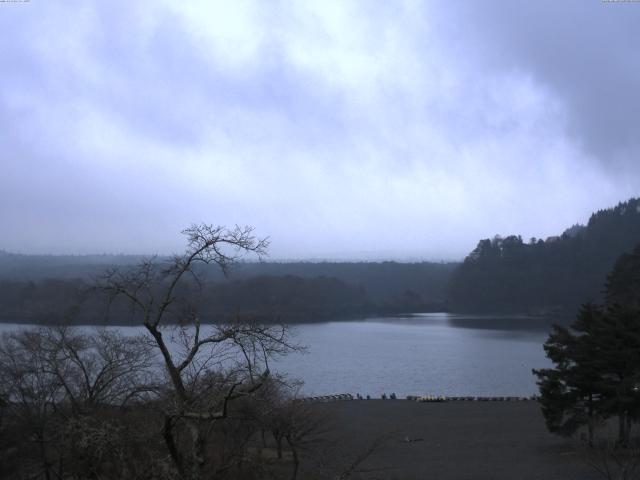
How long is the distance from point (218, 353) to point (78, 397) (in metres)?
4.03

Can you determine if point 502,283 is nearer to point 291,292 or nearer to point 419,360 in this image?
point 291,292

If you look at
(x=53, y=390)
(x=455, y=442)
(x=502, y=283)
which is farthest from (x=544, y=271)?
(x=53, y=390)

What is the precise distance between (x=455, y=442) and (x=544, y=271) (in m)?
63.5

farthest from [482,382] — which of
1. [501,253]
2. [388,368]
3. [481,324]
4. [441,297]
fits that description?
[441,297]

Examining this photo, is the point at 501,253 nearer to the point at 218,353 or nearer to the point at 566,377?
the point at 566,377

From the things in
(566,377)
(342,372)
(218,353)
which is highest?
(218,353)

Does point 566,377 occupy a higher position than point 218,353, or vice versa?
point 218,353

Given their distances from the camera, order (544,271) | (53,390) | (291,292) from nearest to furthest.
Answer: (53,390), (291,292), (544,271)

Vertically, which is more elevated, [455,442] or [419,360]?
[455,442]

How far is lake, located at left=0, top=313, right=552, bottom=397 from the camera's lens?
26.0 metres

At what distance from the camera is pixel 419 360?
3397 centimetres

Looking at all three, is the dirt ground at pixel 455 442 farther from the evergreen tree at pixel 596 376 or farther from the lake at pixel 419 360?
the lake at pixel 419 360

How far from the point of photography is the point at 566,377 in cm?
1324

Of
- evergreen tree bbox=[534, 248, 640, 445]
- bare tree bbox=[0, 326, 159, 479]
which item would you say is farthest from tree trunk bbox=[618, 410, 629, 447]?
bare tree bbox=[0, 326, 159, 479]
